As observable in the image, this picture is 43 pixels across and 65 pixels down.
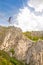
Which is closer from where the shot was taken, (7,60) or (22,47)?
(7,60)

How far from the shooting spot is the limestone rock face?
75056 mm

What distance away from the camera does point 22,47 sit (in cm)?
8044

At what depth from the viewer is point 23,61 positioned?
76.4 meters

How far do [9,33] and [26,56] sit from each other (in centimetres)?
1061

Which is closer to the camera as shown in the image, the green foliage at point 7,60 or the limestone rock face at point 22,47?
the green foliage at point 7,60

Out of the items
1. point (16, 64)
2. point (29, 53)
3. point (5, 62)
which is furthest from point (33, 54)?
point (5, 62)

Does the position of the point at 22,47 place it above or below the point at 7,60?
above

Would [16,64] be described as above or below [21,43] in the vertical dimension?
below

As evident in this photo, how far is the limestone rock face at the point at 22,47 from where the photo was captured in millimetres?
75056

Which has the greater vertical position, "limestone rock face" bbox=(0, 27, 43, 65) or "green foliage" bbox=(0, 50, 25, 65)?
"limestone rock face" bbox=(0, 27, 43, 65)

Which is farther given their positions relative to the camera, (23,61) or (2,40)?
(2,40)

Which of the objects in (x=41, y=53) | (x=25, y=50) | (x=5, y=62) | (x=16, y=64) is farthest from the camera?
(x=25, y=50)

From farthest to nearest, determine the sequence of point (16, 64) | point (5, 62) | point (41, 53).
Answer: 1. point (41, 53)
2. point (16, 64)
3. point (5, 62)

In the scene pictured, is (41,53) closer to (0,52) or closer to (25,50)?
(25,50)
